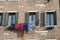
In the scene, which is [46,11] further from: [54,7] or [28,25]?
[28,25]

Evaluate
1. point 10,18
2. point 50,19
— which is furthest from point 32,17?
point 10,18

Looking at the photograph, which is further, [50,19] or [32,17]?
[32,17]

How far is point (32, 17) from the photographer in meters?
17.6

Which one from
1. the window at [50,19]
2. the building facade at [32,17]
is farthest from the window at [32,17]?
the window at [50,19]

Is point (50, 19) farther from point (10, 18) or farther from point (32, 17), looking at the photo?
point (10, 18)

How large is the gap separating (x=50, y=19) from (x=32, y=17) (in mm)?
1514

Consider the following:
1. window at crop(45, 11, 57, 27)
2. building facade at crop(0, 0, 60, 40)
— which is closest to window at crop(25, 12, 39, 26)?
building facade at crop(0, 0, 60, 40)

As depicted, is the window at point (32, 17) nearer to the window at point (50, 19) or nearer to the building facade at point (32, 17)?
the building facade at point (32, 17)

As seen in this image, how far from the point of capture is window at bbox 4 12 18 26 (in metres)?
17.5

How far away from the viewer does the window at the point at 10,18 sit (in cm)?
1745

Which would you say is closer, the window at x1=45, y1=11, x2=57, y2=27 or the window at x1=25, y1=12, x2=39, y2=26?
the window at x1=45, y1=11, x2=57, y2=27

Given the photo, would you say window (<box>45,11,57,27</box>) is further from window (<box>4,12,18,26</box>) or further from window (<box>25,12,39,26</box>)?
window (<box>4,12,18,26</box>)

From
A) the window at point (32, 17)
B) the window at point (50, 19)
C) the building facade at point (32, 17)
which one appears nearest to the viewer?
the building facade at point (32, 17)

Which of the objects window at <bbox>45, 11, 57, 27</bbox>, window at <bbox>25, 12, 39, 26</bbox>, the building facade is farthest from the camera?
window at <bbox>25, 12, 39, 26</bbox>
